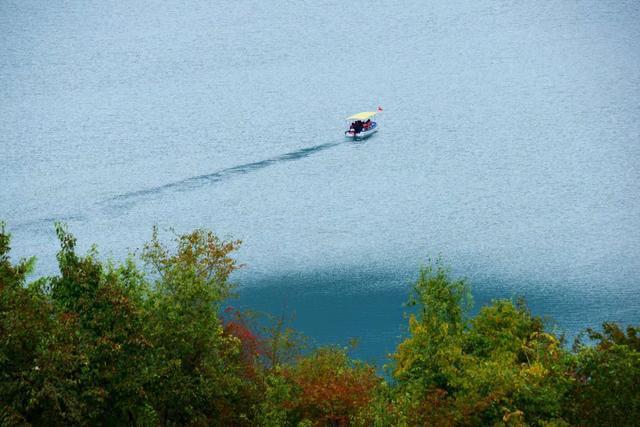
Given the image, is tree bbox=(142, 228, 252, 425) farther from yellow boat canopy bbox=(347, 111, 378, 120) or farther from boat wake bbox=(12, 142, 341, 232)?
yellow boat canopy bbox=(347, 111, 378, 120)

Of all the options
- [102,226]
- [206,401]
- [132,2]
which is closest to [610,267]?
[102,226]

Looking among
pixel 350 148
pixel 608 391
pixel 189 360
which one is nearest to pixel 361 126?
pixel 350 148

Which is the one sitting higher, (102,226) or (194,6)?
(194,6)

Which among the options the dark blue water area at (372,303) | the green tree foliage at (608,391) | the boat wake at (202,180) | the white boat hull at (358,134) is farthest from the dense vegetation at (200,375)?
the white boat hull at (358,134)

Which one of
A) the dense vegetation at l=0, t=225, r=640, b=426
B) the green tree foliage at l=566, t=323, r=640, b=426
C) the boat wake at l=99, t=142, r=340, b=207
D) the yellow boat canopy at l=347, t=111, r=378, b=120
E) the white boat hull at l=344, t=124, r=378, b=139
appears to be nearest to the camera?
the dense vegetation at l=0, t=225, r=640, b=426

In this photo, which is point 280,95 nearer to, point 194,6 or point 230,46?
point 230,46

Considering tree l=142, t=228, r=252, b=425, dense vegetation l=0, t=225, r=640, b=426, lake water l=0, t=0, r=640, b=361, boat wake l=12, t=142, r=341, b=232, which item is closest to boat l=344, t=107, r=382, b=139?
lake water l=0, t=0, r=640, b=361

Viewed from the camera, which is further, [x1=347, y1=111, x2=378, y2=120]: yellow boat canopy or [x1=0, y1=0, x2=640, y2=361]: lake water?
[x1=347, y1=111, x2=378, y2=120]: yellow boat canopy
